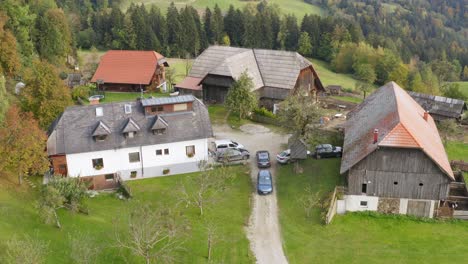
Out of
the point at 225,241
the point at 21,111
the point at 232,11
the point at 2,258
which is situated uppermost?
the point at 232,11

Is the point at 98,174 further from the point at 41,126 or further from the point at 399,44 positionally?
the point at 399,44

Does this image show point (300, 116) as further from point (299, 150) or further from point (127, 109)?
point (127, 109)

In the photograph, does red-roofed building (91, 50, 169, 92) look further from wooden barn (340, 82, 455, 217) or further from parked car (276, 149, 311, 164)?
wooden barn (340, 82, 455, 217)

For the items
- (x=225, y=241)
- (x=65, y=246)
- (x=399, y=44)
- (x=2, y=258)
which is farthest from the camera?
(x=399, y=44)

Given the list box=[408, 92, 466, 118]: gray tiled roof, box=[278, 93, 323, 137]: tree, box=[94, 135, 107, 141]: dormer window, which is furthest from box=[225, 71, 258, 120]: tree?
box=[408, 92, 466, 118]: gray tiled roof

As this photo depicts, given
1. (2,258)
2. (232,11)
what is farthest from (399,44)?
(2,258)

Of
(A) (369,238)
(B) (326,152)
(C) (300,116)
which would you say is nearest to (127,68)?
(C) (300,116)

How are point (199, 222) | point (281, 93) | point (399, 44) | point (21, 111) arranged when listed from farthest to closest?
point (399, 44), point (281, 93), point (21, 111), point (199, 222)

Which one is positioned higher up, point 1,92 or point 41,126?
point 1,92
